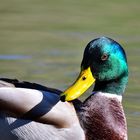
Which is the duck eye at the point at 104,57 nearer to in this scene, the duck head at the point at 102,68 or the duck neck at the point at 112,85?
the duck head at the point at 102,68

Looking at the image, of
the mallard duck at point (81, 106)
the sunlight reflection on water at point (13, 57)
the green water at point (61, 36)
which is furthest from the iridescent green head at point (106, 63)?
the sunlight reflection on water at point (13, 57)

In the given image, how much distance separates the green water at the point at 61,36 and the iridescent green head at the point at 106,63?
0.93 meters

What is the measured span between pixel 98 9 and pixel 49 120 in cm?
596

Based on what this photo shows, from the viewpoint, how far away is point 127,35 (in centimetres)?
1254

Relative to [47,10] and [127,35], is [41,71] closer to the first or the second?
[127,35]

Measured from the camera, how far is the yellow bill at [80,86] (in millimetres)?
8086

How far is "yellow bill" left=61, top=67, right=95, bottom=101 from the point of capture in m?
8.09

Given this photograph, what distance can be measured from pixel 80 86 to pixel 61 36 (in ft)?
14.1

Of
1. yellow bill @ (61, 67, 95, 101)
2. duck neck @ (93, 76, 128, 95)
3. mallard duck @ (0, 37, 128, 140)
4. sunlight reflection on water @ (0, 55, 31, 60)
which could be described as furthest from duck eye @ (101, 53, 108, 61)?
sunlight reflection on water @ (0, 55, 31, 60)

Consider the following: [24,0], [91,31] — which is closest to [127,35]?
[91,31]

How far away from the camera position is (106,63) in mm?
8391

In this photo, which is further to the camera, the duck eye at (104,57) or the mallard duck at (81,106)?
the duck eye at (104,57)

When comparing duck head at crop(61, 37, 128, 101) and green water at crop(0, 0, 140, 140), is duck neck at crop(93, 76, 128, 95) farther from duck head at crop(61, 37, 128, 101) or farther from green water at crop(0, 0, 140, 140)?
green water at crop(0, 0, 140, 140)

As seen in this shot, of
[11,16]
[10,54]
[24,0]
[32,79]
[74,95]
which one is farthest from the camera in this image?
[24,0]
